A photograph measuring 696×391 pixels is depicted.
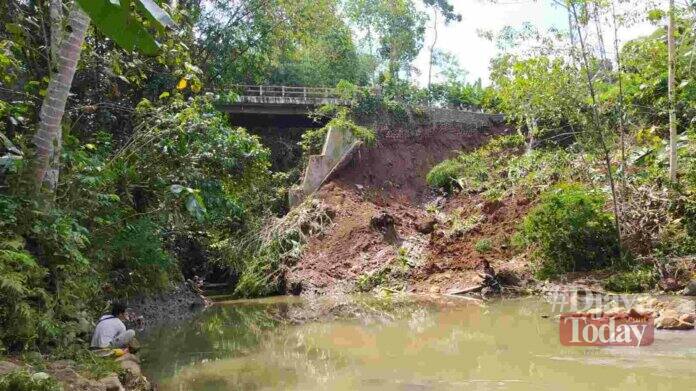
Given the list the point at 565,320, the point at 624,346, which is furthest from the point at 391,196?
the point at 624,346

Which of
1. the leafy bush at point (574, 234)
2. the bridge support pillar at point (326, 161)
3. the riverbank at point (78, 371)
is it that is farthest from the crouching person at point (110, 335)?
the bridge support pillar at point (326, 161)

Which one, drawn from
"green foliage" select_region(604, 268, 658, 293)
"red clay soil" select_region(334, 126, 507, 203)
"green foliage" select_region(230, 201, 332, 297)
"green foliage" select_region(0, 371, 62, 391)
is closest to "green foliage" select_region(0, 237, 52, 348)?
"green foliage" select_region(0, 371, 62, 391)

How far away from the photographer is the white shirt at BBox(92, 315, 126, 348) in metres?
6.41

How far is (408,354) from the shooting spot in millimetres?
6891

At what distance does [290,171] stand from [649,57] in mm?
10771

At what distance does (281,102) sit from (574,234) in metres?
11.2

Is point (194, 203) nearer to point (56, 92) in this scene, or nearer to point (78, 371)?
point (56, 92)

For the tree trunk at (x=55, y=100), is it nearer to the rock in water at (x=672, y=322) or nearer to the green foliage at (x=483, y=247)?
the rock in water at (x=672, y=322)

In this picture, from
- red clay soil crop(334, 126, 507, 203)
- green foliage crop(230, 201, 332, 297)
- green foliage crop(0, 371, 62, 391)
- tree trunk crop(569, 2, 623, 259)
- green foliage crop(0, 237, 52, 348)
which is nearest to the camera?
green foliage crop(0, 371, 62, 391)

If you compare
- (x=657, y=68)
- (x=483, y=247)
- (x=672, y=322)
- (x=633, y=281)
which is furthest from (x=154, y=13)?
(x=657, y=68)

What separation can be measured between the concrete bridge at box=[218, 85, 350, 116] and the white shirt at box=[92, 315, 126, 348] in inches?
508

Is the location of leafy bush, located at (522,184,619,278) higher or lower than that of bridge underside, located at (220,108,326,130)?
lower

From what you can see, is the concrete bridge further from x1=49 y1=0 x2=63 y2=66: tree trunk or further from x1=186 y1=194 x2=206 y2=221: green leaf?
x1=186 y1=194 x2=206 y2=221: green leaf

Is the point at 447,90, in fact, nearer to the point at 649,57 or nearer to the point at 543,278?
the point at 649,57
